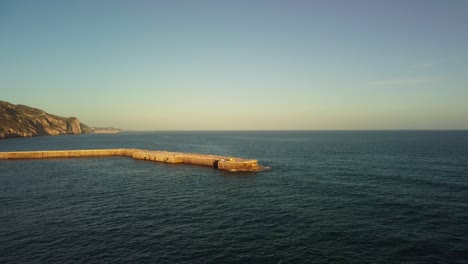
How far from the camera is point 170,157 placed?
315 feet

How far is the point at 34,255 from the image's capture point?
30016mm

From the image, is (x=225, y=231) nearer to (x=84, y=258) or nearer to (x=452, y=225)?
(x=84, y=258)

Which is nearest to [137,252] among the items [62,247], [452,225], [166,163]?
[62,247]

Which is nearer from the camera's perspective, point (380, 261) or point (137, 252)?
point (380, 261)

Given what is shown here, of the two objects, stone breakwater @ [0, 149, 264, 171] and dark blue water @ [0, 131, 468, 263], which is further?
stone breakwater @ [0, 149, 264, 171]

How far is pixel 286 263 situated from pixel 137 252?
14770 millimetres

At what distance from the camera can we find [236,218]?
41.3m

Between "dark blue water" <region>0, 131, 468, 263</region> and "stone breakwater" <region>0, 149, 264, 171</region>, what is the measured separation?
7.11m

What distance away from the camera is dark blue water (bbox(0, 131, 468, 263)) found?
30359mm

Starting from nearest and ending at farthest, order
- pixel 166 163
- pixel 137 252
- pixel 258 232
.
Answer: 1. pixel 137 252
2. pixel 258 232
3. pixel 166 163

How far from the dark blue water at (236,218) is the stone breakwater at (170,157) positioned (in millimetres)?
7108

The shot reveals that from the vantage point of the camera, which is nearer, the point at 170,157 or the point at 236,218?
the point at 236,218

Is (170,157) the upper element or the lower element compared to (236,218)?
upper

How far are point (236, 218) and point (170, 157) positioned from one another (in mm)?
58566
